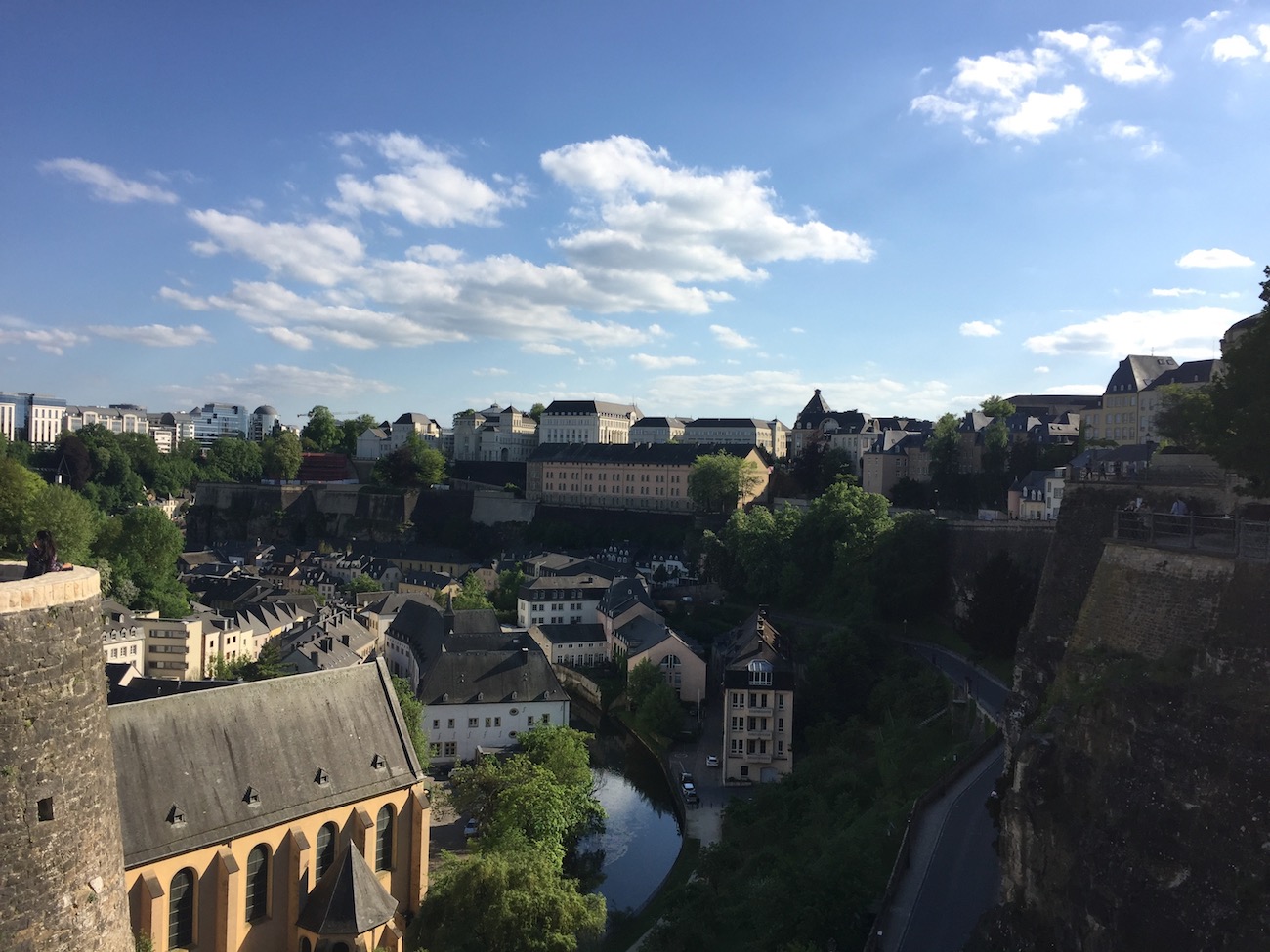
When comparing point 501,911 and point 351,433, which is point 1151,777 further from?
point 351,433

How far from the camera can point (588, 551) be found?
7875 cm

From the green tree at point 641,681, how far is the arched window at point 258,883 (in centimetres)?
2479

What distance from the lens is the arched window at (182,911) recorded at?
1545 centimetres

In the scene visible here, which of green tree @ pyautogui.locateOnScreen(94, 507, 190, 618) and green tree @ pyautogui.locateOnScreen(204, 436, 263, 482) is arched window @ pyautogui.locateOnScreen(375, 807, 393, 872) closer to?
green tree @ pyautogui.locateOnScreen(94, 507, 190, 618)

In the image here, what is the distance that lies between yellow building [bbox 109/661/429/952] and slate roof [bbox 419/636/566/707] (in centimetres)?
1642

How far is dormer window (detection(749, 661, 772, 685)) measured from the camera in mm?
34594

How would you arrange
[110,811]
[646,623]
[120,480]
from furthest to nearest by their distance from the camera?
[120,480] → [646,623] → [110,811]

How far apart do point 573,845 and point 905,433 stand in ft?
171

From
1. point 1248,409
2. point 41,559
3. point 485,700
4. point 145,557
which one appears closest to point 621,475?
point 145,557

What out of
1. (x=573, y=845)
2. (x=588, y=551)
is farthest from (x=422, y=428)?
(x=573, y=845)

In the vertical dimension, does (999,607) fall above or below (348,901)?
above

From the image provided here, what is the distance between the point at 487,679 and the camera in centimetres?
3659

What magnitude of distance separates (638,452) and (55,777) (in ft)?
279

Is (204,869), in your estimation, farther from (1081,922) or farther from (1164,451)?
(1164,451)
